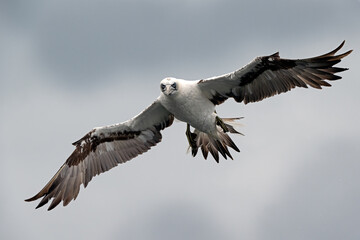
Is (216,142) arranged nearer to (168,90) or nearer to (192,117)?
(192,117)

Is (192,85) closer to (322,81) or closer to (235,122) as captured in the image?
(235,122)

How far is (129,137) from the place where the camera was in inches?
723

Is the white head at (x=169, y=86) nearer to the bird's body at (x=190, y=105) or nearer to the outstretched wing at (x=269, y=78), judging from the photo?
the bird's body at (x=190, y=105)

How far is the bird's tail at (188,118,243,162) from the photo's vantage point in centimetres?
1767

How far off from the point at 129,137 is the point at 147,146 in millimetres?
589

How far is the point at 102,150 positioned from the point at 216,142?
3.37 meters

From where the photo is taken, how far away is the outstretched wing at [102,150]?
59.1ft

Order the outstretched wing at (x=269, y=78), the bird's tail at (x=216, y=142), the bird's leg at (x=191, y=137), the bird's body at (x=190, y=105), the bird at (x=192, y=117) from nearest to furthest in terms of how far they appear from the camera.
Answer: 1. the outstretched wing at (x=269, y=78)
2. the bird at (x=192, y=117)
3. the bird's body at (x=190, y=105)
4. the bird's tail at (x=216, y=142)
5. the bird's leg at (x=191, y=137)

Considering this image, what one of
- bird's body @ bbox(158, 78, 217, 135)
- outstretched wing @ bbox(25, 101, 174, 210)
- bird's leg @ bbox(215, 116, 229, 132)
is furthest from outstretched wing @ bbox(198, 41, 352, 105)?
outstretched wing @ bbox(25, 101, 174, 210)

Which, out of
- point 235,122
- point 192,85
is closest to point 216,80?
point 192,85

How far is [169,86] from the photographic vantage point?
16109 mm

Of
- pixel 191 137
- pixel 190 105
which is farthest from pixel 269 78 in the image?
pixel 191 137

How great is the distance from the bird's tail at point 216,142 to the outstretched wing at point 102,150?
3.11ft

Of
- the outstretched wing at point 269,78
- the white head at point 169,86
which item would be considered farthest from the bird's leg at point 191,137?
the white head at point 169,86
